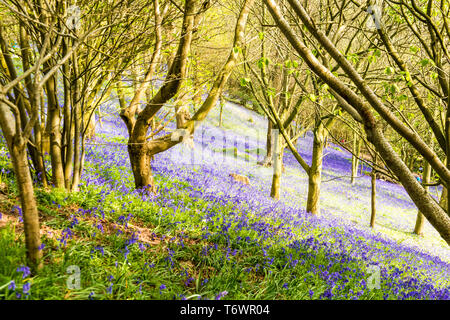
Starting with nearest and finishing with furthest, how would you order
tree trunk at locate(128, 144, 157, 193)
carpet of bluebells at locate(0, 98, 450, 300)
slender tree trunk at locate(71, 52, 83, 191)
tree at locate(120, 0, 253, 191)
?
carpet of bluebells at locate(0, 98, 450, 300) → slender tree trunk at locate(71, 52, 83, 191) → tree at locate(120, 0, 253, 191) → tree trunk at locate(128, 144, 157, 193)

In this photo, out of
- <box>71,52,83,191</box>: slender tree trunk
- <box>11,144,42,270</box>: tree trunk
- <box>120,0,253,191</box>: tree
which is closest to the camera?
<box>11,144,42,270</box>: tree trunk

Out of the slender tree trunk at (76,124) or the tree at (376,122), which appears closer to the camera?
the tree at (376,122)

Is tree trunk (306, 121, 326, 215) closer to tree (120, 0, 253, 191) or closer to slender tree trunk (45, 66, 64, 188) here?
tree (120, 0, 253, 191)

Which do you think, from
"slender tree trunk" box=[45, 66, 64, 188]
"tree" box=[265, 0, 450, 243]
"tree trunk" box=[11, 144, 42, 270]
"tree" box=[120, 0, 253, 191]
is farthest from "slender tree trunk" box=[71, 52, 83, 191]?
"tree" box=[265, 0, 450, 243]

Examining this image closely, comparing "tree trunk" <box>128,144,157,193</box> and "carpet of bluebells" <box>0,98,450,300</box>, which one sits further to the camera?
"tree trunk" <box>128,144,157,193</box>

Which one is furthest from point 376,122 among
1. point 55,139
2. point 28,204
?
point 55,139

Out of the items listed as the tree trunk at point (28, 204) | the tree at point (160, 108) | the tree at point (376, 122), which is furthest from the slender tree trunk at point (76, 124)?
the tree at point (376, 122)

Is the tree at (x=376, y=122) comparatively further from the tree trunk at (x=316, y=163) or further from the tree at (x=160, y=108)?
the tree trunk at (x=316, y=163)

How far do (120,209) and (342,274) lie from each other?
3961 mm
